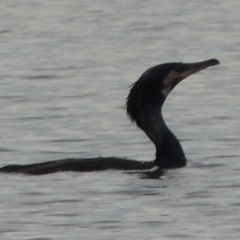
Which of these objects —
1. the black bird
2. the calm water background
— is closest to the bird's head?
the black bird

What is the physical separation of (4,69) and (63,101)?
12.4 ft

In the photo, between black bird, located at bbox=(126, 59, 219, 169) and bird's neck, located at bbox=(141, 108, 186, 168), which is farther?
bird's neck, located at bbox=(141, 108, 186, 168)

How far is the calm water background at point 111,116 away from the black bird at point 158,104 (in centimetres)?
24

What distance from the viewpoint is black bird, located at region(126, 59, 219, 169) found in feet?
44.9

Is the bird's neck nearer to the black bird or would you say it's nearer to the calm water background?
the black bird

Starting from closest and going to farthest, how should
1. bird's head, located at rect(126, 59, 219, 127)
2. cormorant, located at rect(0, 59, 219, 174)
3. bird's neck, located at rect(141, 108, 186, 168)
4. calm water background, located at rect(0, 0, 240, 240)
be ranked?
calm water background, located at rect(0, 0, 240, 240), cormorant, located at rect(0, 59, 219, 174), bird's head, located at rect(126, 59, 219, 127), bird's neck, located at rect(141, 108, 186, 168)

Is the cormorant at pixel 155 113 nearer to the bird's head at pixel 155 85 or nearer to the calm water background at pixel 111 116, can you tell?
the bird's head at pixel 155 85

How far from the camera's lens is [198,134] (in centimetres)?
1611

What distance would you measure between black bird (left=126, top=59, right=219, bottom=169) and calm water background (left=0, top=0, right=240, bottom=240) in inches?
9.3

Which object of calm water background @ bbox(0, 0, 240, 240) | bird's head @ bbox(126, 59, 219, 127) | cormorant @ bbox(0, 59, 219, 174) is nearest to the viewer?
calm water background @ bbox(0, 0, 240, 240)

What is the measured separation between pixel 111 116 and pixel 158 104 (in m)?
3.66

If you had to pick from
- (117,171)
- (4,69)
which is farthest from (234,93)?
(117,171)

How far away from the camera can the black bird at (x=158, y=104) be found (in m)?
13.7

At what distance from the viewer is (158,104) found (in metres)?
14.0
